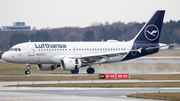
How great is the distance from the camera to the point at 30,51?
4794 centimetres

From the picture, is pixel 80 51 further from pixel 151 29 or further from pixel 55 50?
pixel 151 29

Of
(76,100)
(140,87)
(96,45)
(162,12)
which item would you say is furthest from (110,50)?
(76,100)

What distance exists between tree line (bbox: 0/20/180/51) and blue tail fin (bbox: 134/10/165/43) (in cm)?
5093

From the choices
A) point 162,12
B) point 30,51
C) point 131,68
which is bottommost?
point 131,68

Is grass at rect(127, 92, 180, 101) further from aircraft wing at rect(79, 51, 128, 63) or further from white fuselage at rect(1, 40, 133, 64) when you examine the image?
white fuselage at rect(1, 40, 133, 64)

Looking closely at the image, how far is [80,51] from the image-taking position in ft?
168

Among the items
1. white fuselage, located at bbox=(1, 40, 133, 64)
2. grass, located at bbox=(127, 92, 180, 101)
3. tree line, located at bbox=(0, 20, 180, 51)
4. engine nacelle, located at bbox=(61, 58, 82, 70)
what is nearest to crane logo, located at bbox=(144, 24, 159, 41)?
white fuselage, located at bbox=(1, 40, 133, 64)

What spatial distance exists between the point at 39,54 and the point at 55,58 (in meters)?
2.28

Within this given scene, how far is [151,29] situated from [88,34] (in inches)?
2611

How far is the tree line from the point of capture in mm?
110250

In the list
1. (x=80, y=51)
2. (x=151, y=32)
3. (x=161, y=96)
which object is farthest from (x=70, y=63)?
(x=161, y=96)

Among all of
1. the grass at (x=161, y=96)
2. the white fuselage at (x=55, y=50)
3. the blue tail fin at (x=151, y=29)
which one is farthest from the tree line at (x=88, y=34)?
the grass at (x=161, y=96)

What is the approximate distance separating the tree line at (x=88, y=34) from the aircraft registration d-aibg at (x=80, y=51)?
51352 millimetres

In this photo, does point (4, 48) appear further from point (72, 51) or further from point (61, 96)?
point (61, 96)
